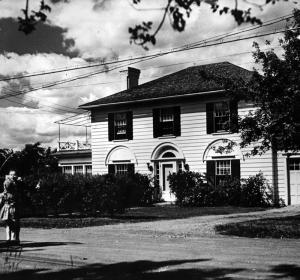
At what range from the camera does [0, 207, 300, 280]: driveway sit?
8.49m

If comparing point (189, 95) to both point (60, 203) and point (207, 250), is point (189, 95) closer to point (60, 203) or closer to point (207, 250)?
point (60, 203)

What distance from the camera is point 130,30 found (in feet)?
15.8

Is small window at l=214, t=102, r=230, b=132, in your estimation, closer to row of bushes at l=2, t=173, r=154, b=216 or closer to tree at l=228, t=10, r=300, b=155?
row of bushes at l=2, t=173, r=154, b=216

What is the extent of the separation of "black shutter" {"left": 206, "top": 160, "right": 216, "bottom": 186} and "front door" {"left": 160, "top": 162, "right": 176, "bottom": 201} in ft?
7.19

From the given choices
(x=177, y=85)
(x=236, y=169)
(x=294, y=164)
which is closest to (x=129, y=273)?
(x=294, y=164)

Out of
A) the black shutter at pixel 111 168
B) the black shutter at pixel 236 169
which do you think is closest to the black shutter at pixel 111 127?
the black shutter at pixel 111 168

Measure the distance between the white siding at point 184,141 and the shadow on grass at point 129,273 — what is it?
16.2 metres

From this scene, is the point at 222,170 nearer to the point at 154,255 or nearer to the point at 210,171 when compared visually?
the point at 210,171

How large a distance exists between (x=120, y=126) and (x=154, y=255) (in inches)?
813

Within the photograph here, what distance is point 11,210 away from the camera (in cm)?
1258

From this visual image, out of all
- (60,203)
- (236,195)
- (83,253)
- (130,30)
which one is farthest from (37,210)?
(130,30)

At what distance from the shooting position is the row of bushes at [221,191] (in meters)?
25.6

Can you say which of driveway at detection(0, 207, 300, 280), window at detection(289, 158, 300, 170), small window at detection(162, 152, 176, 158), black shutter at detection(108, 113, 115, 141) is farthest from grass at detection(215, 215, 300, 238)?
black shutter at detection(108, 113, 115, 141)

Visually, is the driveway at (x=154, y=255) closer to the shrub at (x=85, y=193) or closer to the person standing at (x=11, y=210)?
the person standing at (x=11, y=210)
